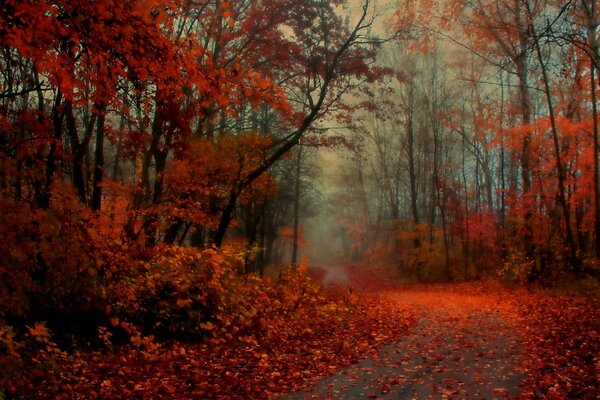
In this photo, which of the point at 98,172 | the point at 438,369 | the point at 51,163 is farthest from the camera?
the point at 98,172

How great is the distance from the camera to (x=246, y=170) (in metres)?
14.5

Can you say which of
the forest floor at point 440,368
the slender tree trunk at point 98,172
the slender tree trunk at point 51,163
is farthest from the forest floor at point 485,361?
the slender tree trunk at point 98,172

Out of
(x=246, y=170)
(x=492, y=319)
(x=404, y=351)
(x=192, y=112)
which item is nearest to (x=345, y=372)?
(x=404, y=351)

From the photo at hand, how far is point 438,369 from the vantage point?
6508mm

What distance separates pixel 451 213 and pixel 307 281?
58.6ft

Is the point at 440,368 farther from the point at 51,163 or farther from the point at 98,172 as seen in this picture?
the point at 98,172

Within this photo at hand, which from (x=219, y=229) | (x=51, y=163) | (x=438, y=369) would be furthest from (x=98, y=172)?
(x=438, y=369)

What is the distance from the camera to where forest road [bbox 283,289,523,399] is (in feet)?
18.2

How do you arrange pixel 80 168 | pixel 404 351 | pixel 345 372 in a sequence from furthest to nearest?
1. pixel 80 168
2. pixel 404 351
3. pixel 345 372

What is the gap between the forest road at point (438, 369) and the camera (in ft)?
18.2

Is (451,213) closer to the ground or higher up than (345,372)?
higher up

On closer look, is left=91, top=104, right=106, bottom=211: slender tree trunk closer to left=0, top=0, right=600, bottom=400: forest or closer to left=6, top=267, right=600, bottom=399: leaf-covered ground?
left=0, top=0, right=600, bottom=400: forest

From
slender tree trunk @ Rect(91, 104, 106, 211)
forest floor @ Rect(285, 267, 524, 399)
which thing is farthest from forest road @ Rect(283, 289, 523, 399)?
slender tree trunk @ Rect(91, 104, 106, 211)

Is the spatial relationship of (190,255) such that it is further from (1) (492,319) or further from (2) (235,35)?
(2) (235,35)
